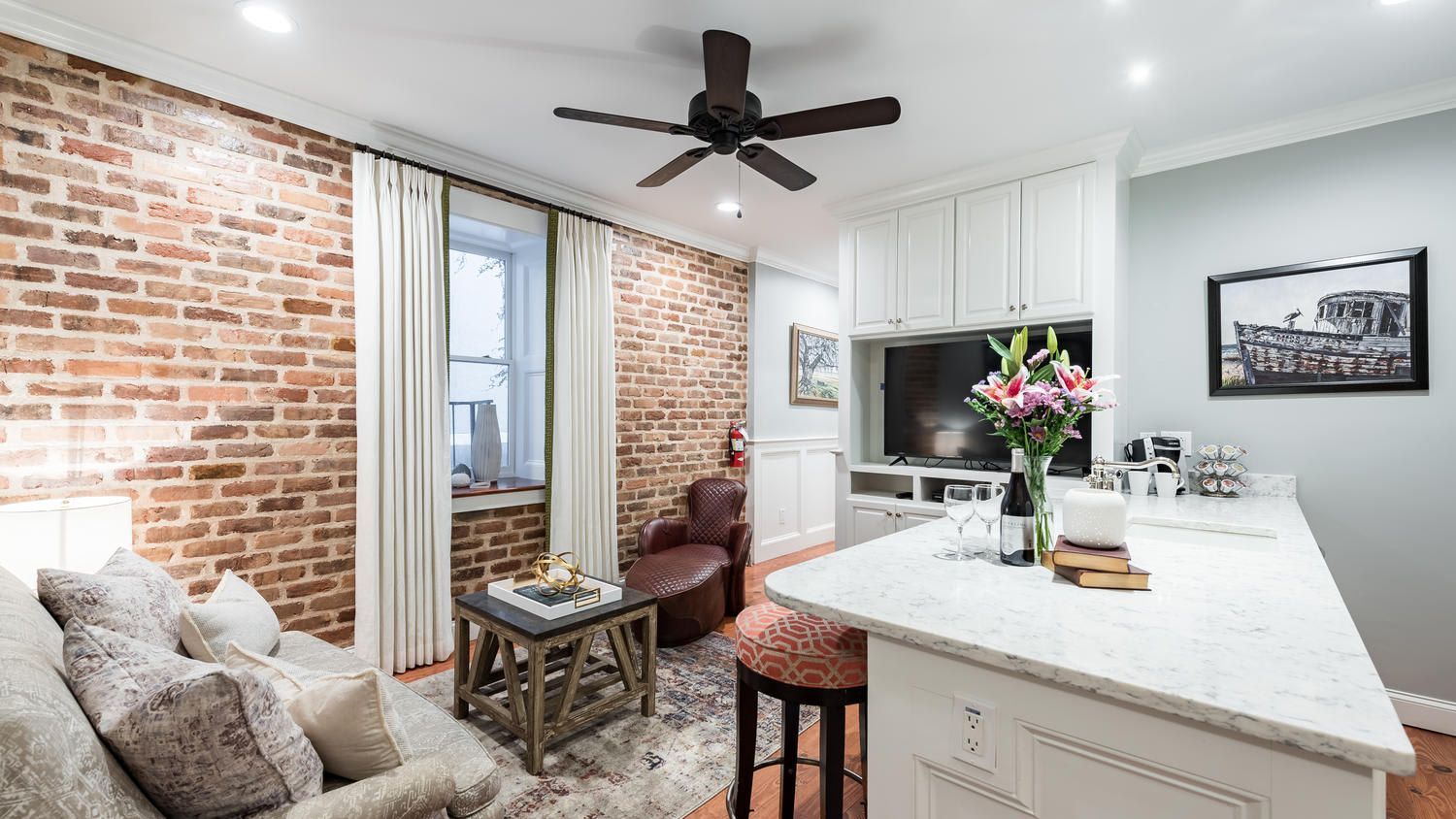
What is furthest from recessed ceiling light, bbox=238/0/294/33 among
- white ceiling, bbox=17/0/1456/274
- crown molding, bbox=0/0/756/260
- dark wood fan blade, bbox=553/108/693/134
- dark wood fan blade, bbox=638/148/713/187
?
dark wood fan blade, bbox=638/148/713/187

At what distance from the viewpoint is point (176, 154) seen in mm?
2354

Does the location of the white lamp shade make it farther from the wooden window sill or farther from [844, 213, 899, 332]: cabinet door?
[844, 213, 899, 332]: cabinet door

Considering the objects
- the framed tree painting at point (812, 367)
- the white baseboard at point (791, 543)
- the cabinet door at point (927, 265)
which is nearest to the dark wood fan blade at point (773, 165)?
the cabinet door at point (927, 265)

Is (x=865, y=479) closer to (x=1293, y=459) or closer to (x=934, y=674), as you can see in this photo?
(x=1293, y=459)

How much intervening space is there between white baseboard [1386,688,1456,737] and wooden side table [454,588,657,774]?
3139mm

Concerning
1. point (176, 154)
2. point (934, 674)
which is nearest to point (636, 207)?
point (176, 154)

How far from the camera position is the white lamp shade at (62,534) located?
1729 millimetres

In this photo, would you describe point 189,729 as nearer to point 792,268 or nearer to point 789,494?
point 789,494

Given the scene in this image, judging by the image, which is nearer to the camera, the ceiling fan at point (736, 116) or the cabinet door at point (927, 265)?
the ceiling fan at point (736, 116)

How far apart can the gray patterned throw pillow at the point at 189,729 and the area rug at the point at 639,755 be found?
110 centimetres

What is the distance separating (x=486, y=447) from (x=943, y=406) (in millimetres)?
2736

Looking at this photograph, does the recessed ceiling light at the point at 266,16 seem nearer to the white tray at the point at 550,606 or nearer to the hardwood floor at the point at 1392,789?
the white tray at the point at 550,606

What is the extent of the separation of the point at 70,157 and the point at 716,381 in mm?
3539

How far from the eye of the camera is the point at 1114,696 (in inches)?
33.9
